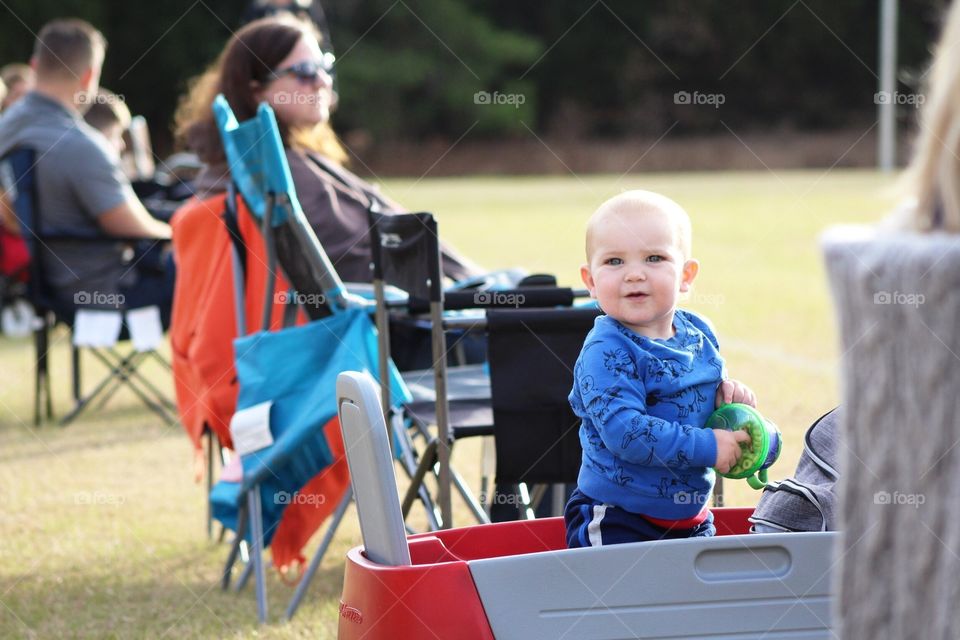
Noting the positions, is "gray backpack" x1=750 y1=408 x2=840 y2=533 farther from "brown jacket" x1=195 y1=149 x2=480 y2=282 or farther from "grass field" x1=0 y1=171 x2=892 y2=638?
"brown jacket" x1=195 y1=149 x2=480 y2=282

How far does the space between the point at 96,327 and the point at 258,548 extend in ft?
9.62

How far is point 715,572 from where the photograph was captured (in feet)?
7.22

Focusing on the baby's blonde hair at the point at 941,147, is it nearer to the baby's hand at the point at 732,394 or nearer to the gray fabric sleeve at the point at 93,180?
the baby's hand at the point at 732,394

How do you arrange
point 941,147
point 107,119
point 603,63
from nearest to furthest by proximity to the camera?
point 941,147
point 107,119
point 603,63

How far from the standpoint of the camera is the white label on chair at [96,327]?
652 centimetres

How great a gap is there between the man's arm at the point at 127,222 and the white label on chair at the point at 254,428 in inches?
123

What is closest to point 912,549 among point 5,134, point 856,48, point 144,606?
→ point 144,606

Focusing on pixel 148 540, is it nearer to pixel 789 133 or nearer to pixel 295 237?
pixel 295 237

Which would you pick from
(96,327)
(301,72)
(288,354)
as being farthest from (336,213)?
(96,327)

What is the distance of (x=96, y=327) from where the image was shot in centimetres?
658

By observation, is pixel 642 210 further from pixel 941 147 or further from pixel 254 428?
pixel 254 428

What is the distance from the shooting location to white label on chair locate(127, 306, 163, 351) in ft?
21.3

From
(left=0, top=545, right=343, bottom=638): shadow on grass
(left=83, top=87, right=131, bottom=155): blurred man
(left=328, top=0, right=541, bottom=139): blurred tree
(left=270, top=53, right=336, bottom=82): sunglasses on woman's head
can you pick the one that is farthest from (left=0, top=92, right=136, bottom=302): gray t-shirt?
(left=328, top=0, right=541, bottom=139): blurred tree

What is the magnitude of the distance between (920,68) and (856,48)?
246 centimetres
